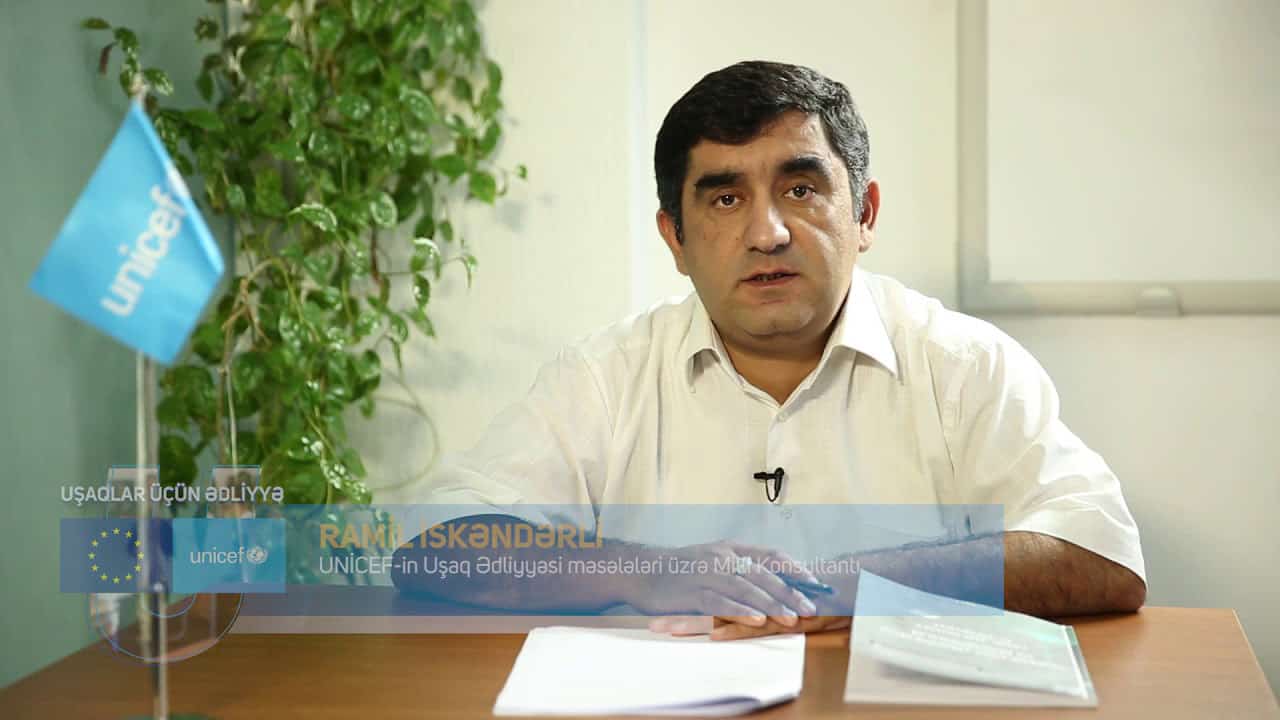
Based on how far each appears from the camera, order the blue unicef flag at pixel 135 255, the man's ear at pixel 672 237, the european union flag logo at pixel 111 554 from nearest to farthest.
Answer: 1. the blue unicef flag at pixel 135 255
2. the european union flag logo at pixel 111 554
3. the man's ear at pixel 672 237

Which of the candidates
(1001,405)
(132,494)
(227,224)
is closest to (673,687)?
(132,494)

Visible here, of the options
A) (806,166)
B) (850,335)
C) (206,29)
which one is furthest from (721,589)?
(206,29)

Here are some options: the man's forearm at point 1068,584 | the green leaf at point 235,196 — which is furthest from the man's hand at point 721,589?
the green leaf at point 235,196

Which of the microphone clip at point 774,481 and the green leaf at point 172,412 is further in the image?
the green leaf at point 172,412

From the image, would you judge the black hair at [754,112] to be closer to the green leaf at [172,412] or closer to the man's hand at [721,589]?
the man's hand at [721,589]

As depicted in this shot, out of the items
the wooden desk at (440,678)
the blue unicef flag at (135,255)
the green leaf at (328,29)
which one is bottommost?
the wooden desk at (440,678)

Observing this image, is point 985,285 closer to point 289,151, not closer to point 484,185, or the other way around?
point 484,185

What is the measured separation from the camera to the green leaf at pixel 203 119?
243 centimetres

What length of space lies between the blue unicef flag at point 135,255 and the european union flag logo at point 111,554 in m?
0.22

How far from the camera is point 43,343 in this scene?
2148 millimetres

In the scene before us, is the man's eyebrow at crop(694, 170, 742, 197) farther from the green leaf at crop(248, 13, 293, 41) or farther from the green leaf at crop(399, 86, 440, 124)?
the green leaf at crop(248, 13, 293, 41)

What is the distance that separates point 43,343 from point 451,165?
943 mm

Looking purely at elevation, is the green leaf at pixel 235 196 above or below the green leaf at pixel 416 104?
below

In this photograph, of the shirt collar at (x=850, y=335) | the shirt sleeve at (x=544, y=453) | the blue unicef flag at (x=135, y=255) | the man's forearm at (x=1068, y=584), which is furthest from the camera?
the shirt collar at (x=850, y=335)
